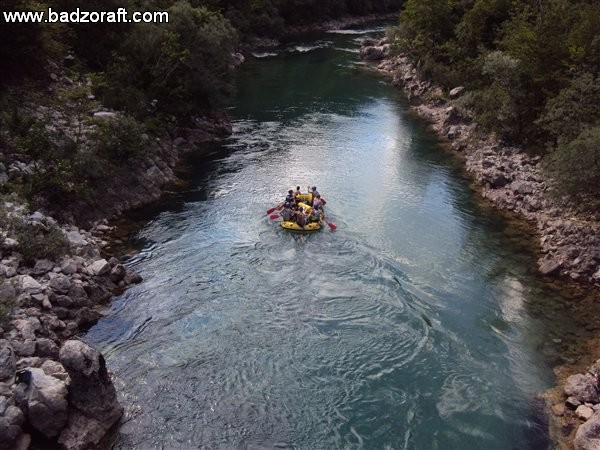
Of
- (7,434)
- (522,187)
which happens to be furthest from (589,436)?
(522,187)

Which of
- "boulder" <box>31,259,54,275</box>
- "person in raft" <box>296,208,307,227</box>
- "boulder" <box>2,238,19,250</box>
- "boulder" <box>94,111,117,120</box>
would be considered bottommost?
"person in raft" <box>296,208,307,227</box>

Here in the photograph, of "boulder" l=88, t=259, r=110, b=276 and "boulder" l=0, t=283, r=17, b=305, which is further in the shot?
"boulder" l=88, t=259, r=110, b=276

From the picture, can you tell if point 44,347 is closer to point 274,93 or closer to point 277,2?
point 274,93

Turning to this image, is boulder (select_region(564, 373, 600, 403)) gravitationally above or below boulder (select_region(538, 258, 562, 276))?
below

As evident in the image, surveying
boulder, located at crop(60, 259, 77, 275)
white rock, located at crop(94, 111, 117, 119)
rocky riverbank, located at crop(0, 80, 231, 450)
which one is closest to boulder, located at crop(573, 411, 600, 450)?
rocky riverbank, located at crop(0, 80, 231, 450)

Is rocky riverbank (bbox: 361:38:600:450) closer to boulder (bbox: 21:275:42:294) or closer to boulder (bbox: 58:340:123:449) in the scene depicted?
boulder (bbox: 58:340:123:449)

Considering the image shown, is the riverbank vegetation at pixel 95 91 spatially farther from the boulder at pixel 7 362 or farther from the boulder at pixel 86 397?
the boulder at pixel 86 397
